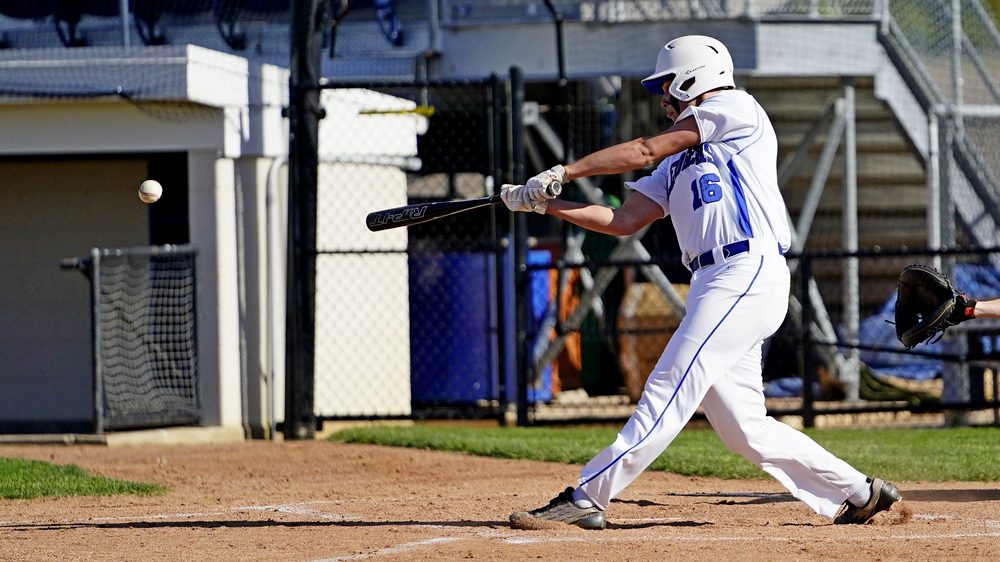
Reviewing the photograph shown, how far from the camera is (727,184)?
6195 millimetres

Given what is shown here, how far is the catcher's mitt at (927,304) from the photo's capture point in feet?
21.3

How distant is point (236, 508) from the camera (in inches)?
307

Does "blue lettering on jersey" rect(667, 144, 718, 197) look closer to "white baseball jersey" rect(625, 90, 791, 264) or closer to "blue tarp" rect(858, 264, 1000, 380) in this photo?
"white baseball jersey" rect(625, 90, 791, 264)

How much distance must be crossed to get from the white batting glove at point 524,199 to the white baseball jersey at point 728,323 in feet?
1.87

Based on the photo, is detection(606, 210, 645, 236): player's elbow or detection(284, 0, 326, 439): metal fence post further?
detection(284, 0, 326, 439): metal fence post

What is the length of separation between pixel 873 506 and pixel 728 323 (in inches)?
41.2

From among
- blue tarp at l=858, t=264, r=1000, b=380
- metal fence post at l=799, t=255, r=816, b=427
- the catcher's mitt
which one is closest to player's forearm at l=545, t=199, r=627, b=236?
the catcher's mitt

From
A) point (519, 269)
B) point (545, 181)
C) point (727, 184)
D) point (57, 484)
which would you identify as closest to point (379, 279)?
point (519, 269)

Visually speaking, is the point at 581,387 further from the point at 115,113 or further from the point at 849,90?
the point at 115,113

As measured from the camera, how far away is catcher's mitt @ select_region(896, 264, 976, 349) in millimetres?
6480

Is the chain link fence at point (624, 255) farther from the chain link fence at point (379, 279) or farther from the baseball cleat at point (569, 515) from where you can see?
the baseball cleat at point (569, 515)

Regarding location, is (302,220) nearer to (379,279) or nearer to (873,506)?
(379,279)

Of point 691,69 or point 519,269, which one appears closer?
point 691,69

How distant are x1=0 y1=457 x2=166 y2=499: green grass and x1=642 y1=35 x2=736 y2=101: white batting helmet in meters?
Answer: 4.20
